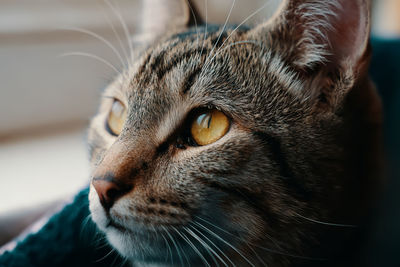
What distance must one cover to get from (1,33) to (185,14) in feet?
2.23

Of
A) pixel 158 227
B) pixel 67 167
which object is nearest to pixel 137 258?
pixel 158 227

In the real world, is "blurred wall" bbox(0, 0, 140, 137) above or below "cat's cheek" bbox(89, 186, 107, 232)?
above

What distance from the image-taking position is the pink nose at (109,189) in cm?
51

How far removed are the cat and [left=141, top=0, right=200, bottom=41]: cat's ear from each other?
0.22 metres

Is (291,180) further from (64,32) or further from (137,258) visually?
(64,32)

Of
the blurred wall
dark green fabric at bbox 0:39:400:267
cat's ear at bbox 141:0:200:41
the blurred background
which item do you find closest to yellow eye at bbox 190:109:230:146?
dark green fabric at bbox 0:39:400:267

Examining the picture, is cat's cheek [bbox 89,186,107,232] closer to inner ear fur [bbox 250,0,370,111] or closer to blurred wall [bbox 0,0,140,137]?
inner ear fur [bbox 250,0,370,111]

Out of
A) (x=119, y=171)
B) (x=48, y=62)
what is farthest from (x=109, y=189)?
(x=48, y=62)

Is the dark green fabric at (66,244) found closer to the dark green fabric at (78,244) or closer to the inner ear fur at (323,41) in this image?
the dark green fabric at (78,244)

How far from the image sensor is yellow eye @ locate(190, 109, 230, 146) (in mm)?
572

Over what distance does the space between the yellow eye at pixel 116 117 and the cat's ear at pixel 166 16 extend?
0.75 ft

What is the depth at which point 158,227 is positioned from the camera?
50cm

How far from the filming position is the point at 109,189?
0.51 metres

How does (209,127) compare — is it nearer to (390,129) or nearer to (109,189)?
(109,189)
